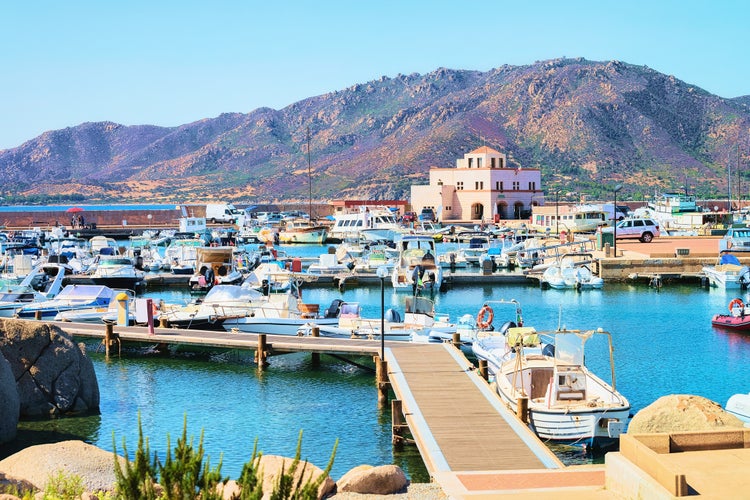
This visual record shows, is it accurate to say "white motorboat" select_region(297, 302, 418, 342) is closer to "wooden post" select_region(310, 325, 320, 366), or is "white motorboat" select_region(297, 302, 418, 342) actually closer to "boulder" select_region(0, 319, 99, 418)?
"wooden post" select_region(310, 325, 320, 366)

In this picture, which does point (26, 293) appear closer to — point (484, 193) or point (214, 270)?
point (214, 270)

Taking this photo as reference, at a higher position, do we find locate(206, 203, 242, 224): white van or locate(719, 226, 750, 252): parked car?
locate(206, 203, 242, 224): white van

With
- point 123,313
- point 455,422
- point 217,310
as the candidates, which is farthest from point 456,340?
point 123,313

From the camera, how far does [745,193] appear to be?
164250mm

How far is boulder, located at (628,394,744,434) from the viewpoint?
49.4ft

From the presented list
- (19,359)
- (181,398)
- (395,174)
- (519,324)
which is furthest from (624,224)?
(395,174)

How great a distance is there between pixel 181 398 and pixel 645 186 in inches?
6014

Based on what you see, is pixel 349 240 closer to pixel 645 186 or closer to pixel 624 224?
pixel 624 224

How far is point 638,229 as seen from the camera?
7294 centimetres

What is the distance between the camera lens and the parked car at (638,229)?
239 ft

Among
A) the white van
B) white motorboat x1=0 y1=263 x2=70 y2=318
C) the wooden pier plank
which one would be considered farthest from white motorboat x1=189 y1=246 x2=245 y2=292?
the white van

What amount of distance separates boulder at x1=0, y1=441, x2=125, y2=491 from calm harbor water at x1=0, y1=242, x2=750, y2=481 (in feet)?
6.24

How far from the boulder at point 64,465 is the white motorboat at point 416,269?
34662 millimetres

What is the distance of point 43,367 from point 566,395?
12.3 m
